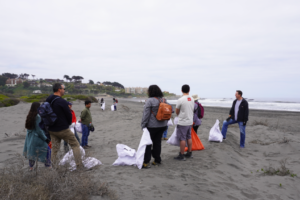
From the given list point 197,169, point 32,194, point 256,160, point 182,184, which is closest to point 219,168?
point 197,169

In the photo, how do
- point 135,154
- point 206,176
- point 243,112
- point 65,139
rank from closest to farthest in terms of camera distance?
point 65,139 → point 206,176 → point 135,154 → point 243,112

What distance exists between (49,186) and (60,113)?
4.97 ft

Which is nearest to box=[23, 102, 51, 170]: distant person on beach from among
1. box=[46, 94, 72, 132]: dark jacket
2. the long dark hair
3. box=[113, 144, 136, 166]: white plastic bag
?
the long dark hair

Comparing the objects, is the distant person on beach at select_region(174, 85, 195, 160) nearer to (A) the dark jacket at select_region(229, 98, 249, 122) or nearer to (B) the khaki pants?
(B) the khaki pants

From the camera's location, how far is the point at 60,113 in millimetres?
3654

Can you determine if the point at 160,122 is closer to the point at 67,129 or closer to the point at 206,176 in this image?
the point at 206,176

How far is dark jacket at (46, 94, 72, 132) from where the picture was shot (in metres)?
3.62

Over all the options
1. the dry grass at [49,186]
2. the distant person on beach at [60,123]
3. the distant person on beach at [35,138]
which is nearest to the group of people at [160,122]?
the distant person on beach at [60,123]

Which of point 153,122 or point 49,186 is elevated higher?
point 153,122

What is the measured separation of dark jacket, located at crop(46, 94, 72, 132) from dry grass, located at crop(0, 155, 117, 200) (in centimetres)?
98

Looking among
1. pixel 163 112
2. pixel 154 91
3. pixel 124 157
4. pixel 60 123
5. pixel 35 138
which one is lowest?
pixel 124 157

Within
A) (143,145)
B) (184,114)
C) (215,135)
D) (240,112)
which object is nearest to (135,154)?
(143,145)

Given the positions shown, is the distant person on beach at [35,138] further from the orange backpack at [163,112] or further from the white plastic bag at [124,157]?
the orange backpack at [163,112]

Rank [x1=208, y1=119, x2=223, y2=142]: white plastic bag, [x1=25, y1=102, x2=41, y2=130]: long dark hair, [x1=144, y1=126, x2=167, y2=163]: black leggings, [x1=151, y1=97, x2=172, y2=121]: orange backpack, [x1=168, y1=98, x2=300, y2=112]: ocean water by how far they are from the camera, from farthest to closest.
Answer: [x1=168, y1=98, x2=300, y2=112]: ocean water → [x1=208, y1=119, x2=223, y2=142]: white plastic bag → [x1=144, y1=126, x2=167, y2=163]: black leggings → [x1=151, y1=97, x2=172, y2=121]: orange backpack → [x1=25, y1=102, x2=41, y2=130]: long dark hair
